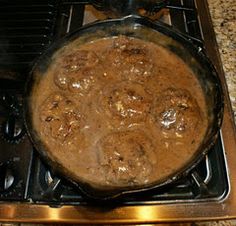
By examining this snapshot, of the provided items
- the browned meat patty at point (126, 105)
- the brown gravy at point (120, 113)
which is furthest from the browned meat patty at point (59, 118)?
the browned meat patty at point (126, 105)

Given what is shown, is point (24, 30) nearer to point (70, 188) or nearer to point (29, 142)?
point (29, 142)

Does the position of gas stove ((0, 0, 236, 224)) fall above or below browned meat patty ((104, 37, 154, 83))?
below

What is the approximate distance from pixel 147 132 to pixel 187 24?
0.57 m

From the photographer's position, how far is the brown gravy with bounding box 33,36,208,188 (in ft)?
3.57

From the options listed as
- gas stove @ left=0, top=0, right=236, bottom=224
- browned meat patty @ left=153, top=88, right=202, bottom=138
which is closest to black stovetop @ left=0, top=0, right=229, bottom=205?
gas stove @ left=0, top=0, right=236, bottom=224

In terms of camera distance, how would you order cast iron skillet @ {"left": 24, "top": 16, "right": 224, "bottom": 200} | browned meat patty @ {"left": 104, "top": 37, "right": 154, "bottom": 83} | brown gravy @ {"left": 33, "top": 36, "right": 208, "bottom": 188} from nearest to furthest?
cast iron skillet @ {"left": 24, "top": 16, "right": 224, "bottom": 200}
brown gravy @ {"left": 33, "top": 36, "right": 208, "bottom": 188}
browned meat patty @ {"left": 104, "top": 37, "right": 154, "bottom": 83}

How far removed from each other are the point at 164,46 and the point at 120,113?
35 cm

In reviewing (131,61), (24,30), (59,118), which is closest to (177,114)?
(131,61)

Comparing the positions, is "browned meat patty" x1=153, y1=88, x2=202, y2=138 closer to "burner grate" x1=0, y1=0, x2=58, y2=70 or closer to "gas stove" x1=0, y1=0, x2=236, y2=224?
"gas stove" x1=0, y1=0, x2=236, y2=224

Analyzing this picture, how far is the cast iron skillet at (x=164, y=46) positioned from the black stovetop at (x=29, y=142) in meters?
0.04

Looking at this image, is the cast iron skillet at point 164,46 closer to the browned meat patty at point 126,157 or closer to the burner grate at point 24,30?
the browned meat patty at point 126,157

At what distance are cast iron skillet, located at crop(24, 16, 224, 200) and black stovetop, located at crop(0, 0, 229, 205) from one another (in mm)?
40

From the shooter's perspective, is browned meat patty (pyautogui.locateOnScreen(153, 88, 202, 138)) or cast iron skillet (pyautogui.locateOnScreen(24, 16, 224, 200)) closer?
cast iron skillet (pyautogui.locateOnScreen(24, 16, 224, 200))

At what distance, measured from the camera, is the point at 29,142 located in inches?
46.8
